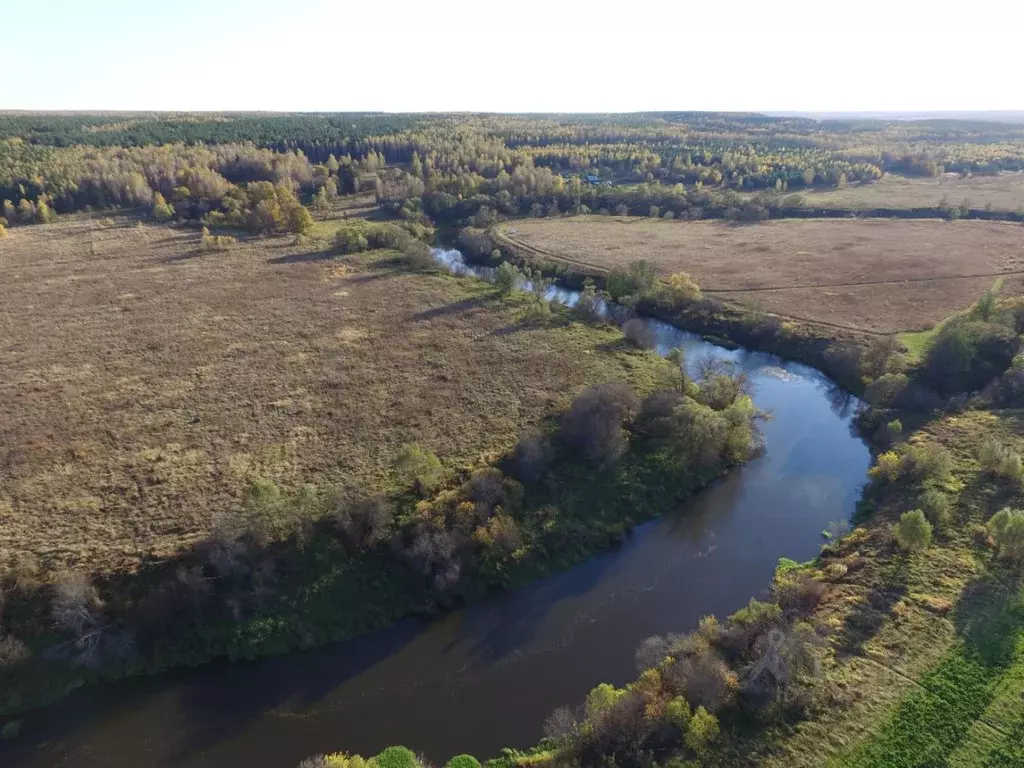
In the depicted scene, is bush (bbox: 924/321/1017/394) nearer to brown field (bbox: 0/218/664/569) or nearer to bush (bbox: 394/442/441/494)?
brown field (bbox: 0/218/664/569)

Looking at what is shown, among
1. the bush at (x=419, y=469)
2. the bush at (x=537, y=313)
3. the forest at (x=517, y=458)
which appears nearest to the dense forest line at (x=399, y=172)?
the forest at (x=517, y=458)

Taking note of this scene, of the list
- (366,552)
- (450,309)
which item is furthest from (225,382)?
(366,552)

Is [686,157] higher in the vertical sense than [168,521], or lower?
higher

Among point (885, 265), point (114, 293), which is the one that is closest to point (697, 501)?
point (885, 265)

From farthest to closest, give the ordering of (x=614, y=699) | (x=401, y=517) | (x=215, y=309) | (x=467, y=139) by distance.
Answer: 1. (x=467, y=139)
2. (x=215, y=309)
3. (x=401, y=517)
4. (x=614, y=699)

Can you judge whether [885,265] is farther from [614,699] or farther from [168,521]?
[168,521]

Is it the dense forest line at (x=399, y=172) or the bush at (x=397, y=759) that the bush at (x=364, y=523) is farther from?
the dense forest line at (x=399, y=172)
